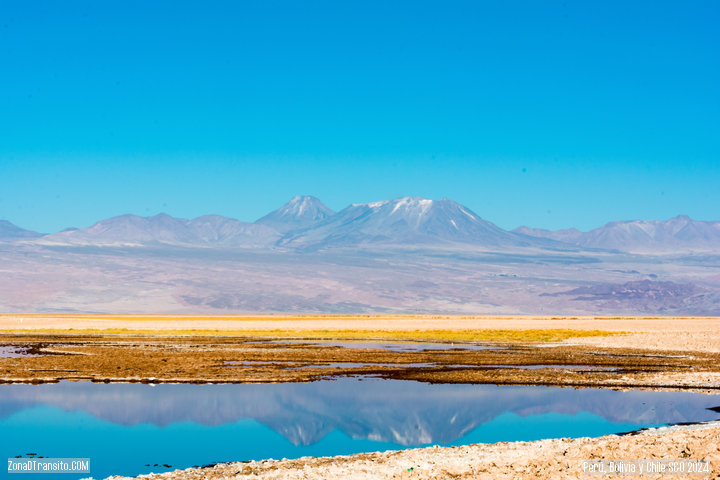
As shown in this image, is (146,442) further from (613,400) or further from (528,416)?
(613,400)

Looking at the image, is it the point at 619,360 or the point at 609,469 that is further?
the point at 619,360

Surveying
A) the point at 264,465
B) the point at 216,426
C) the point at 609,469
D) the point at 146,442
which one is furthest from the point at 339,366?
the point at 609,469

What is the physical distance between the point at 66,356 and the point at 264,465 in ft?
90.4

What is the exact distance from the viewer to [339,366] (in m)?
35.9

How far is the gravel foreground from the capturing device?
13.7 meters

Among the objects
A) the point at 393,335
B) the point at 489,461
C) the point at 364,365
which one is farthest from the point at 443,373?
the point at 393,335

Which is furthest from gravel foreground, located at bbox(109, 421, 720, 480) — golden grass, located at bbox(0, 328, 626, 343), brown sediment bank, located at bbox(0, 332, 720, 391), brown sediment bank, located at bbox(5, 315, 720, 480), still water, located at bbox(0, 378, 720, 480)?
golden grass, located at bbox(0, 328, 626, 343)

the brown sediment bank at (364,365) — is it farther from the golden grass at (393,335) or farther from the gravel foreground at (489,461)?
the golden grass at (393,335)

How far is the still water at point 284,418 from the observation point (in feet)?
55.9

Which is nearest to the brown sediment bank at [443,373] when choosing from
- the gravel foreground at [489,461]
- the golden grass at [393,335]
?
the gravel foreground at [489,461]

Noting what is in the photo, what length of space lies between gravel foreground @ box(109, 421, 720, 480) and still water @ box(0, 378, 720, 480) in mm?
1232

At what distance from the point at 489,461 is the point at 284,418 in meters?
7.67

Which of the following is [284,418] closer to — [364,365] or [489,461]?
[489,461]

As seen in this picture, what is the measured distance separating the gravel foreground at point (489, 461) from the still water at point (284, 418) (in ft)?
4.04
